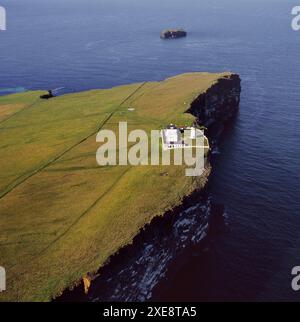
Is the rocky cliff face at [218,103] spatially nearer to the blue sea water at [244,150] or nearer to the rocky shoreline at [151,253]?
the blue sea water at [244,150]

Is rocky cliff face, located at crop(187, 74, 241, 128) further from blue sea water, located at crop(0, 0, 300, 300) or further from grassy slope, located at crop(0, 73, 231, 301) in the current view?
blue sea water, located at crop(0, 0, 300, 300)

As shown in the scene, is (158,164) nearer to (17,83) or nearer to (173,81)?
(173,81)

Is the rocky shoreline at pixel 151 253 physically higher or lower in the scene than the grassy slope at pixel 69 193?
lower

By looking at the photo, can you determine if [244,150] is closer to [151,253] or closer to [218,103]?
[218,103]

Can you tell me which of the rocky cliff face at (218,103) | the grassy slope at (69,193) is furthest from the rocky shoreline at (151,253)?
the rocky cliff face at (218,103)

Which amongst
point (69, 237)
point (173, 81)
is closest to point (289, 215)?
point (69, 237)

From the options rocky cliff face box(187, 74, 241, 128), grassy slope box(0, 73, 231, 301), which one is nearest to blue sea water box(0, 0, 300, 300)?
rocky cliff face box(187, 74, 241, 128)

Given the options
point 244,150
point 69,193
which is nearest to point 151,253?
point 69,193
